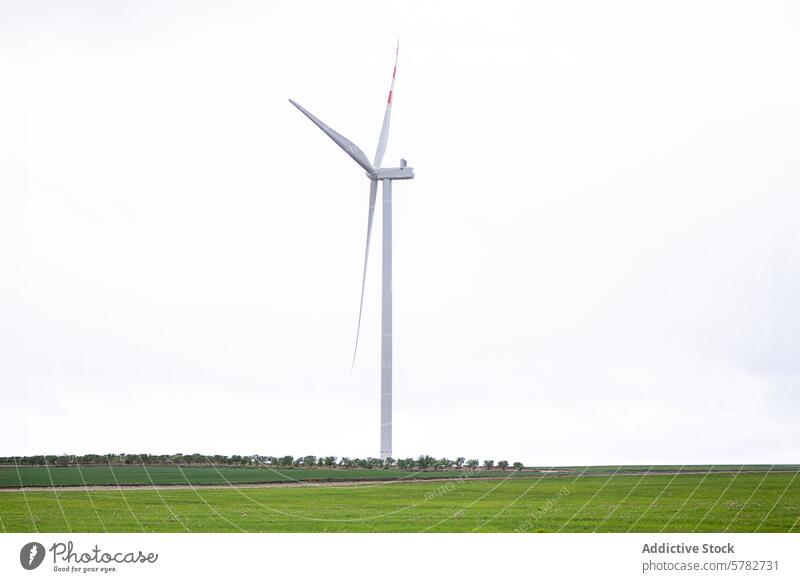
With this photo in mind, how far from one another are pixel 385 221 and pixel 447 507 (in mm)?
11516

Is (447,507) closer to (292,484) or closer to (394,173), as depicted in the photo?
(292,484)

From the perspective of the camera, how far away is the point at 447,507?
21.1 m

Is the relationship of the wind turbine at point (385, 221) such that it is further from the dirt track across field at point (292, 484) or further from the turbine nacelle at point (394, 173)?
the dirt track across field at point (292, 484)

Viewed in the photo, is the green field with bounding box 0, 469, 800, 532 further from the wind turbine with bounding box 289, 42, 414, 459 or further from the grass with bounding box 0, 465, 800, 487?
the wind turbine with bounding box 289, 42, 414, 459
